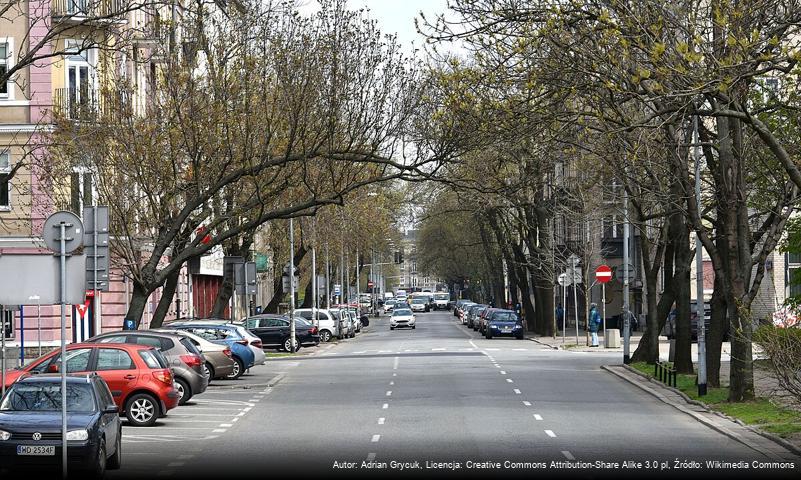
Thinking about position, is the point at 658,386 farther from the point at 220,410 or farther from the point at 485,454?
the point at 485,454

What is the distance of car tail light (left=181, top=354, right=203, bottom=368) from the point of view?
25.4m

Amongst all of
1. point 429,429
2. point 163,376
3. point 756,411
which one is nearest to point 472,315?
point 756,411

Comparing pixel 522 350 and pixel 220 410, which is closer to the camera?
pixel 220 410

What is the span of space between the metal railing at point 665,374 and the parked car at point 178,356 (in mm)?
10485

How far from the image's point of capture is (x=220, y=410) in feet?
81.7

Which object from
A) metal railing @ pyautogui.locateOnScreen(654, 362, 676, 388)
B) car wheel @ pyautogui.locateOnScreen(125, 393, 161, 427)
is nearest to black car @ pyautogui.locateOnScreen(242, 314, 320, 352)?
metal railing @ pyautogui.locateOnScreen(654, 362, 676, 388)

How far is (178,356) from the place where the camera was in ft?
82.7

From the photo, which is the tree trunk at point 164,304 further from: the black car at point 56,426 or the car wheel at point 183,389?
the black car at point 56,426

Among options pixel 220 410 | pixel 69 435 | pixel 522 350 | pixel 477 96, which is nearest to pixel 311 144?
pixel 220 410

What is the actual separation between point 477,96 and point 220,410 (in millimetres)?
8542

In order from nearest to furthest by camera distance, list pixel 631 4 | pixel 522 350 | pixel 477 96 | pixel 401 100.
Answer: pixel 631 4, pixel 477 96, pixel 401 100, pixel 522 350

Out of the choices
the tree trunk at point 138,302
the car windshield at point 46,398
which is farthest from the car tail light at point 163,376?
the tree trunk at point 138,302

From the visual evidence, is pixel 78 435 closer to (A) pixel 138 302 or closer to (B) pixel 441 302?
(A) pixel 138 302

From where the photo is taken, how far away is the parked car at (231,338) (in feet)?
111
